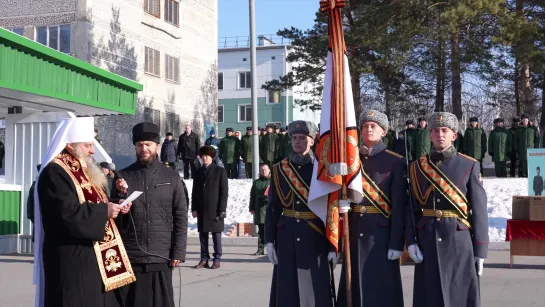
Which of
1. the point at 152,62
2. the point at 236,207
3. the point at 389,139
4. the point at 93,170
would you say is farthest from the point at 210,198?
the point at 152,62

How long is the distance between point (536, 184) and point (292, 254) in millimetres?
8645

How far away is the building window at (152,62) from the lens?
40.2m

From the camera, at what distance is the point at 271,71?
61812 millimetres

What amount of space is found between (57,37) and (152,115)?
649 centimetres

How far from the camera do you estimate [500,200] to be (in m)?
21.7

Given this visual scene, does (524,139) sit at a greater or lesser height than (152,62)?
lesser

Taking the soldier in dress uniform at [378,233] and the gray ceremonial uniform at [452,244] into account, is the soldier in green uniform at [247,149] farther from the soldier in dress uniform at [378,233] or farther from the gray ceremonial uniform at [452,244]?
the gray ceremonial uniform at [452,244]

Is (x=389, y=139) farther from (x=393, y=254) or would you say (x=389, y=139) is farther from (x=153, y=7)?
(x=153, y=7)

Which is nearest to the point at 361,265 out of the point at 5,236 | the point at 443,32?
the point at 5,236

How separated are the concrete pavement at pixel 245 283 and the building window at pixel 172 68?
26.7 meters

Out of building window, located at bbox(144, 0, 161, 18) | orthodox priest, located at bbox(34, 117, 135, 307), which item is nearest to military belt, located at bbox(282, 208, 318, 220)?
orthodox priest, located at bbox(34, 117, 135, 307)

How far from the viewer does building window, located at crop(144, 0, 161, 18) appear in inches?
1566

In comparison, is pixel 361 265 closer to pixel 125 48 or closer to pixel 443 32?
pixel 443 32

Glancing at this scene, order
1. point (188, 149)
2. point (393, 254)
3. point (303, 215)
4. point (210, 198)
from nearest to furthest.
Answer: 1. point (393, 254)
2. point (303, 215)
3. point (210, 198)
4. point (188, 149)
